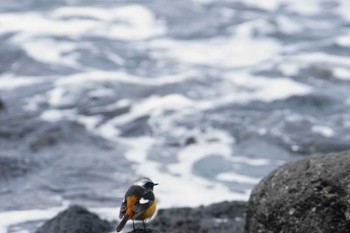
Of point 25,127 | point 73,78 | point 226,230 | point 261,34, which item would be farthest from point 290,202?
point 261,34

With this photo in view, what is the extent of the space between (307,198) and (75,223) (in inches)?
100

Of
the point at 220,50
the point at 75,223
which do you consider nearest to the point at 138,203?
the point at 75,223

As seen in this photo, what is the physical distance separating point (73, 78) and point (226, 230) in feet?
26.2

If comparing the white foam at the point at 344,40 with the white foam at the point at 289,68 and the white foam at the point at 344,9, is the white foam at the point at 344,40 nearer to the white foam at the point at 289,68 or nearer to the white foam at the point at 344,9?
the white foam at the point at 344,9

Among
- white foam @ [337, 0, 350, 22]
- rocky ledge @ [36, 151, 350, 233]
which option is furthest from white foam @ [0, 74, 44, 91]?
white foam @ [337, 0, 350, 22]

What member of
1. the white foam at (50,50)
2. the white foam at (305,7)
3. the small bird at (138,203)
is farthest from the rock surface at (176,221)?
the white foam at (305,7)

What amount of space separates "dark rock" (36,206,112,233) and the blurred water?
170 centimetres

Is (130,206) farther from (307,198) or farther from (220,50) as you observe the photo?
(220,50)

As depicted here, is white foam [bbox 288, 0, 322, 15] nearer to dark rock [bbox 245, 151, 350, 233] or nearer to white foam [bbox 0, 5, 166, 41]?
white foam [bbox 0, 5, 166, 41]

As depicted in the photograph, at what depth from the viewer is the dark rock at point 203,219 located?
8.16 metres

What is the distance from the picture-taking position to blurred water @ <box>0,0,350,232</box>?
1118 centimetres

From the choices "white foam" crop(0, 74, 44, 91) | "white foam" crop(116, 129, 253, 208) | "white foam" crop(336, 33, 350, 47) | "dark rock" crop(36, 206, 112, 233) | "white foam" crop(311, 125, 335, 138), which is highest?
"white foam" crop(336, 33, 350, 47)

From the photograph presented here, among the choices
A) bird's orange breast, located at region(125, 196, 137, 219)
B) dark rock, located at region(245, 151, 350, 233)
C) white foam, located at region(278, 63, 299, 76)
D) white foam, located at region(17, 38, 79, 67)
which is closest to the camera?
bird's orange breast, located at region(125, 196, 137, 219)

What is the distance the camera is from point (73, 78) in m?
15.5
